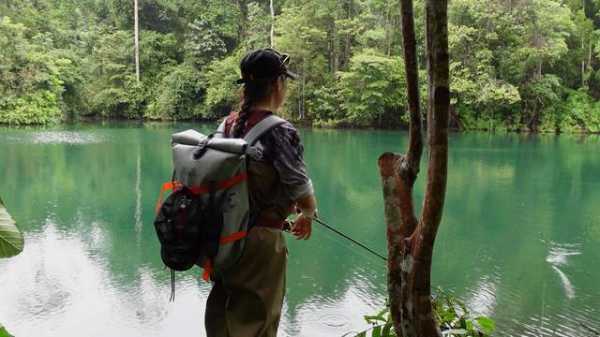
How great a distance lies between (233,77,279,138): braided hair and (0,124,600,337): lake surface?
2778 mm

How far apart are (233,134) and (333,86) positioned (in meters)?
20.1

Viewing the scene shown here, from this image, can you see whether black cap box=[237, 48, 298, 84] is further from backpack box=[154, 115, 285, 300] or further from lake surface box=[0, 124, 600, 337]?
lake surface box=[0, 124, 600, 337]

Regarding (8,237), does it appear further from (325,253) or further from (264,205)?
(325,253)

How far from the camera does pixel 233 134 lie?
1528 millimetres

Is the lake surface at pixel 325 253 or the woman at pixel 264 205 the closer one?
the woman at pixel 264 205

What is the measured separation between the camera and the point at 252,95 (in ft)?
4.98

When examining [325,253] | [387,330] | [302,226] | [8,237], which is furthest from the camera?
[325,253]

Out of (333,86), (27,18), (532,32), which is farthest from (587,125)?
(27,18)

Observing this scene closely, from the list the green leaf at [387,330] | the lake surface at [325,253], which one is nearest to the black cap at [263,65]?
the green leaf at [387,330]

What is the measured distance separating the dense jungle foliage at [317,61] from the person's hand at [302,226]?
1668cm

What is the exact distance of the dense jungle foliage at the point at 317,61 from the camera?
19.2 metres

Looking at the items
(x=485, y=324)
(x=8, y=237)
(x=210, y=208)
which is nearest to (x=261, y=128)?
(x=210, y=208)

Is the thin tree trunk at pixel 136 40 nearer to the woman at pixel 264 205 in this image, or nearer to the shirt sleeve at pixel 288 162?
the woman at pixel 264 205

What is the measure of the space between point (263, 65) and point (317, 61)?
66.8 ft
